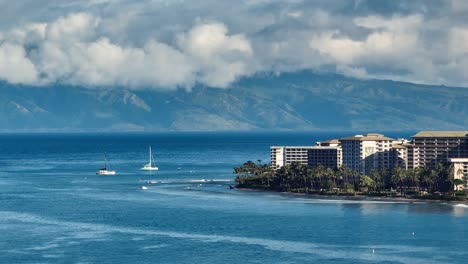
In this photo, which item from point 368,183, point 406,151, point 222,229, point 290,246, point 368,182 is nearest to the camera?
point 290,246

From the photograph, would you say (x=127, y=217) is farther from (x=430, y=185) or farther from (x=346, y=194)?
(x=430, y=185)

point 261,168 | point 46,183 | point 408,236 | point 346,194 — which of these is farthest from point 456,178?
point 46,183

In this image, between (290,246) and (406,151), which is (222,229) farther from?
(406,151)

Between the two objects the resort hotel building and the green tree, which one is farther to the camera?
the resort hotel building

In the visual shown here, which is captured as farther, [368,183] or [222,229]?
[368,183]

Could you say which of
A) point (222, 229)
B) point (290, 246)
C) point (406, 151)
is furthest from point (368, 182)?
point (290, 246)

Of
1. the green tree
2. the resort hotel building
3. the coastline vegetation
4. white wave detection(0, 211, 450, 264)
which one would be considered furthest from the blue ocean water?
the resort hotel building

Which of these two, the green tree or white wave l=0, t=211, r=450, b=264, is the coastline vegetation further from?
white wave l=0, t=211, r=450, b=264

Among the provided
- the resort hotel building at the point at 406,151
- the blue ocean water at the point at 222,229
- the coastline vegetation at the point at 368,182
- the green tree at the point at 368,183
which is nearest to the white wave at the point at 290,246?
the blue ocean water at the point at 222,229

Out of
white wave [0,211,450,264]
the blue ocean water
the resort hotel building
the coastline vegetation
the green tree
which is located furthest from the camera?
the resort hotel building
